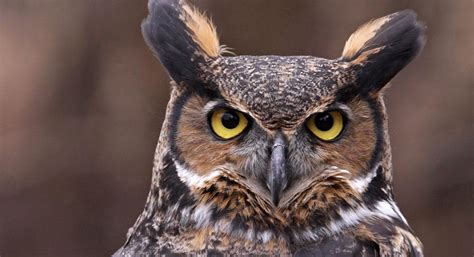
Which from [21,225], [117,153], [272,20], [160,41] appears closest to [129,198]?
[117,153]

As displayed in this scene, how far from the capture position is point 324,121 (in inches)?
109

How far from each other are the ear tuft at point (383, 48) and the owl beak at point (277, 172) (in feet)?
1.00

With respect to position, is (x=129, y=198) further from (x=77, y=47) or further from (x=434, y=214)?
(x=434, y=214)

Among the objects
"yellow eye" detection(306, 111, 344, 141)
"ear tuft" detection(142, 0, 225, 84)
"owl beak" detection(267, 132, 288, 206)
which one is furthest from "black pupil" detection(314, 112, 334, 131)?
"ear tuft" detection(142, 0, 225, 84)

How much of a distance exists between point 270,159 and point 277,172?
7 centimetres

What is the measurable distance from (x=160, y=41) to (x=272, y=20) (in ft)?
9.28

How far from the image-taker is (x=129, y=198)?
5.91 metres

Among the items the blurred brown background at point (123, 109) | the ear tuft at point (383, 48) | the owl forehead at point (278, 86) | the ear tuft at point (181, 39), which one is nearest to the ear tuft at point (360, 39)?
the ear tuft at point (383, 48)

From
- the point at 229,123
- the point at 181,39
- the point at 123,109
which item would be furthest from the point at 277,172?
the point at 123,109

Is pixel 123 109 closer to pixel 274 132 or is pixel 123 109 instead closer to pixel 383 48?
pixel 383 48

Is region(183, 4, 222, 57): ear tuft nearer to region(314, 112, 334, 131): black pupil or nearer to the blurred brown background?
region(314, 112, 334, 131): black pupil

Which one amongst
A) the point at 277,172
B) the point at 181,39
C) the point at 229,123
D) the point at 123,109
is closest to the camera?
the point at 277,172

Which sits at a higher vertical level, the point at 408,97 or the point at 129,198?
the point at 408,97

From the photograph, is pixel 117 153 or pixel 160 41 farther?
pixel 117 153
